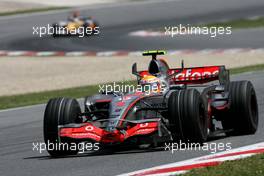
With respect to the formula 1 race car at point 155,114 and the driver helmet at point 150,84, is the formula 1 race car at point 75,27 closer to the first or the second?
the formula 1 race car at point 155,114

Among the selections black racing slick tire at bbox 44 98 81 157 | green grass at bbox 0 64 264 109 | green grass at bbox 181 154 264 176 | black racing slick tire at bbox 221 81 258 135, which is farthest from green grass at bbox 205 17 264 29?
green grass at bbox 181 154 264 176

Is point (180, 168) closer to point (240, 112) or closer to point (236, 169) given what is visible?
point (236, 169)

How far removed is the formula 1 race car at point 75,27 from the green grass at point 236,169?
103ft

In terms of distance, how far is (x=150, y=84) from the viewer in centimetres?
1273

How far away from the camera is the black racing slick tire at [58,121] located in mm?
11906

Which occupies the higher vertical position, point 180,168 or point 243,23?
point 243,23

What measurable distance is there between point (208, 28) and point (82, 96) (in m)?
19.6

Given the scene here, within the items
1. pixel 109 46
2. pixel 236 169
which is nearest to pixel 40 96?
pixel 236 169

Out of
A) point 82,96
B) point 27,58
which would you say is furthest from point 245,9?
point 82,96

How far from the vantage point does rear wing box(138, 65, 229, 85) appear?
13516mm

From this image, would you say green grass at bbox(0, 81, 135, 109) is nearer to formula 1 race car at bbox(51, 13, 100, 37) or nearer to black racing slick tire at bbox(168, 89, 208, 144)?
black racing slick tire at bbox(168, 89, 208, 144)

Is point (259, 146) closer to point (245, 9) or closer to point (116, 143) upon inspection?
point (116, 143)

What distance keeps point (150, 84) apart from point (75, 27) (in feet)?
95.7

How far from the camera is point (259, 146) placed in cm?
1124
